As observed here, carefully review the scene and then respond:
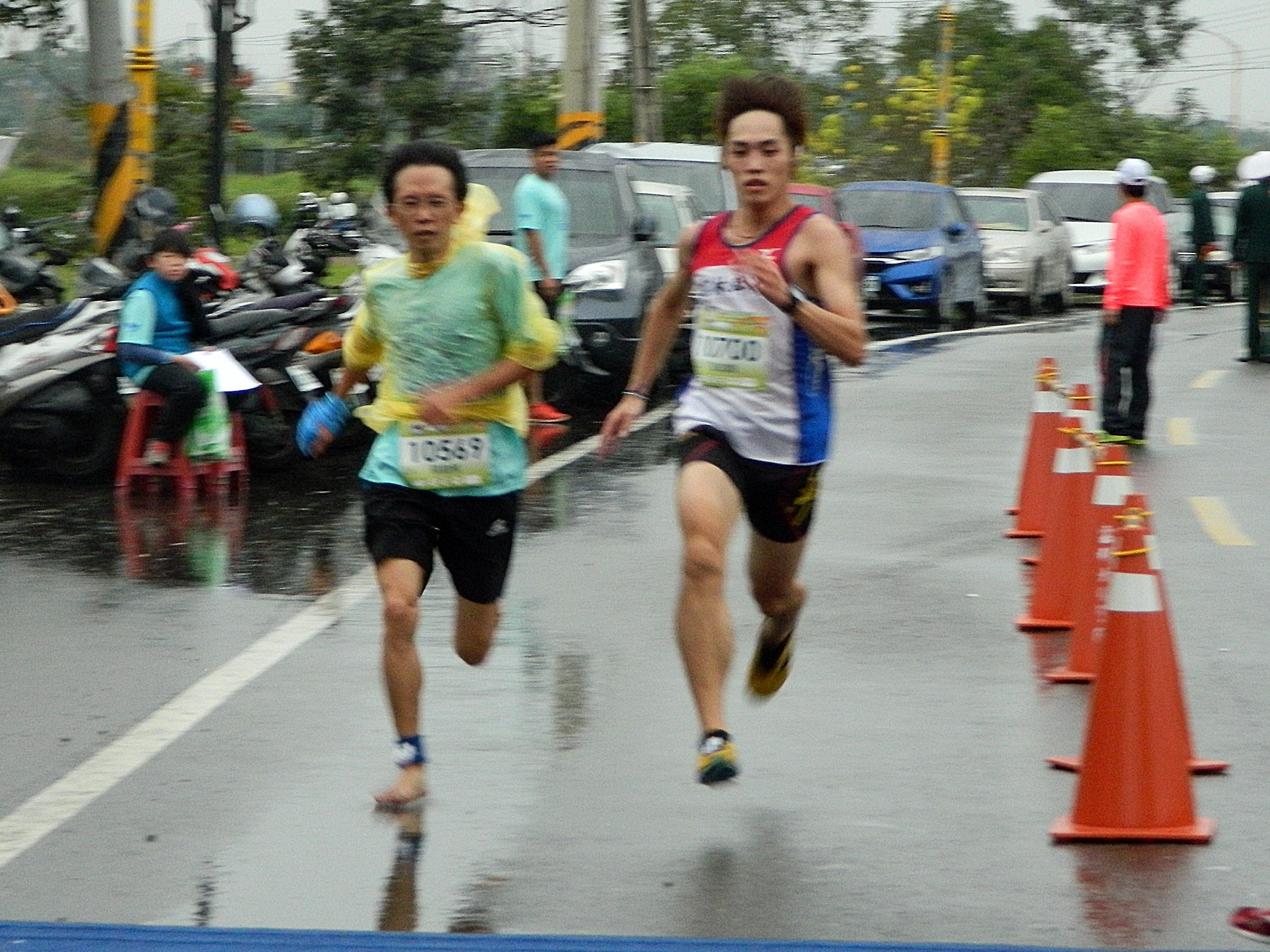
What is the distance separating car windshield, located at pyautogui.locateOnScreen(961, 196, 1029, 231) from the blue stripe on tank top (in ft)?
75.2

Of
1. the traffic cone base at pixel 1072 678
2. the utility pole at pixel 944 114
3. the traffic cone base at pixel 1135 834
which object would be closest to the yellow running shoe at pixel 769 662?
the traffic cone base at pixel 1072 678

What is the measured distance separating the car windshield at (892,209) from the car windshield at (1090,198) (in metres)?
5.49

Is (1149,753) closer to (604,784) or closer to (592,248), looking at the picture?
(604,784)

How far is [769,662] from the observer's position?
22.3ft

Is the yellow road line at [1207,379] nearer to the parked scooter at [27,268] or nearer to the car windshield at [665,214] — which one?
the car windshield at [665,214]

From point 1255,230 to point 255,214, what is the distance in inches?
356

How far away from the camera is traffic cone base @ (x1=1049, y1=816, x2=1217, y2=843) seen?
555 centimetres

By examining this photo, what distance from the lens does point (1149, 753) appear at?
18.3 ft

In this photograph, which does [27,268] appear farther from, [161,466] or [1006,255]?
[1006,255]

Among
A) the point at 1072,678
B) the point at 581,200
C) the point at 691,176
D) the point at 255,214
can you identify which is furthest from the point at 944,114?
the point at 1072,678

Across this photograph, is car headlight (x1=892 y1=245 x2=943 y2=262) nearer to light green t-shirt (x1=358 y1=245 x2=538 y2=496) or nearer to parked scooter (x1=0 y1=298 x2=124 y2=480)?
parked scooter (x1=0 y1=298 x2=124 y2=480)

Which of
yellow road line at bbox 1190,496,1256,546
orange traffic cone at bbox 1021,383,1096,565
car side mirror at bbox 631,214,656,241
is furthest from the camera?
car side mirror at bbox 631,214,656,241

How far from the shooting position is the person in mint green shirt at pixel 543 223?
1442 centimetres

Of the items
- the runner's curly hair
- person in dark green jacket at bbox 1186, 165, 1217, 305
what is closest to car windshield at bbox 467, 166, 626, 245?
the runner's curly hair
